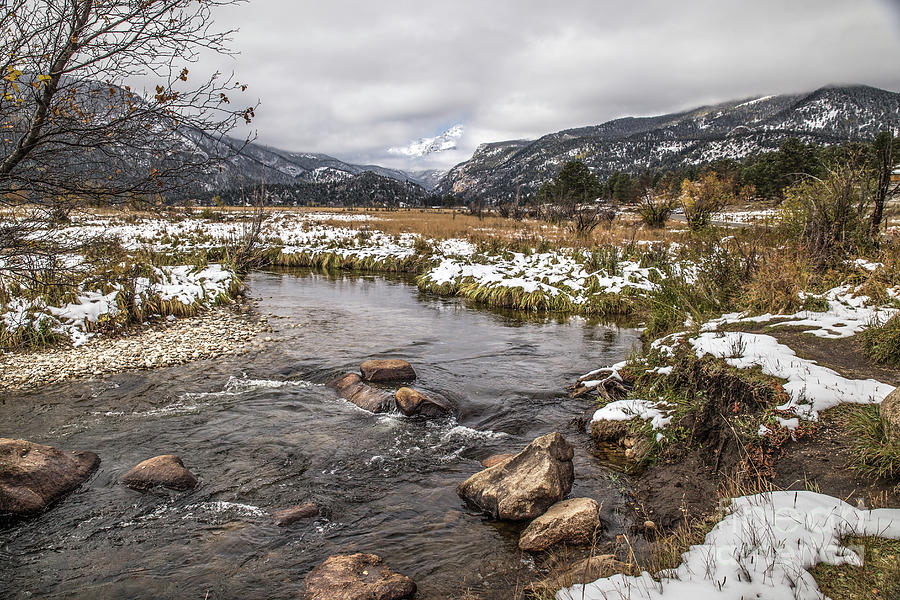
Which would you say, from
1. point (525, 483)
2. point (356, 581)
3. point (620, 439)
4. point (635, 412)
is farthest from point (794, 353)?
point (356, 581)

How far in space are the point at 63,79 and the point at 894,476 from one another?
25.5 ft

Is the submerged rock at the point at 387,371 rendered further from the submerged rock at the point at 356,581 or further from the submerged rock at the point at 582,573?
the submerged rock at the point at 582,573

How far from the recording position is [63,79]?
3.94 m

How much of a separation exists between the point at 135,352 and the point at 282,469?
6391 mm

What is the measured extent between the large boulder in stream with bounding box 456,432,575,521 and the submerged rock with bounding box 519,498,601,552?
0.99 ft

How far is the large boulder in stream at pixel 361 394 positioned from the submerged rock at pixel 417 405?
0.30 m

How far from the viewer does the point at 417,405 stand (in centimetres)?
754

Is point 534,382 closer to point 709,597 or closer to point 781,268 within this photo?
point 781,268

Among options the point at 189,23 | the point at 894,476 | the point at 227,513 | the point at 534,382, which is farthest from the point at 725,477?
the point at 189,23

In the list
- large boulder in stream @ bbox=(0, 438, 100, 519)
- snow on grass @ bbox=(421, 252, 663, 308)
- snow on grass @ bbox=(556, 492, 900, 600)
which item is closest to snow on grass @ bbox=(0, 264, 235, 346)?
large boulder in stream @ bbox=(0, 438, 100, 519)

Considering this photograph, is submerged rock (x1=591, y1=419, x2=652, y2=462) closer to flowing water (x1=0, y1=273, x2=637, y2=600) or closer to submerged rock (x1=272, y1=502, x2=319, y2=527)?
flowing water (x1=0, y1=273, x2=637, y2=600)

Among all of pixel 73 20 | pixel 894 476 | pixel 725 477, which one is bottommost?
pixel 725 477

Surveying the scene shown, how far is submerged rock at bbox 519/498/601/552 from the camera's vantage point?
4.29 meters

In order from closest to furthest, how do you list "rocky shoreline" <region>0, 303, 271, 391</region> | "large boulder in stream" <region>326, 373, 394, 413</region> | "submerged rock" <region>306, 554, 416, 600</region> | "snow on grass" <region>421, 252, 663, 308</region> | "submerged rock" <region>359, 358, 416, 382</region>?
"submerged rock" <region>306, 554, 416, 600</region> → "large boulder in stream" <region>326, 373, 394, 413</region> → "rocky shoreline" <region>0, 303, 271, 391</region> → "submerged rock" <region>359, 358, 416, 382</region> → "snow on grass" <region>421, 252, 663, 308</region>
